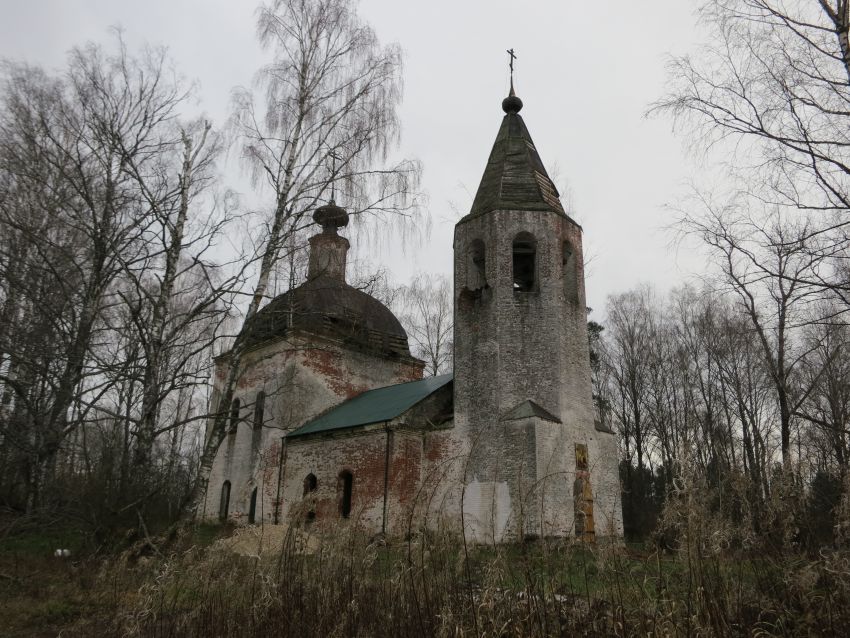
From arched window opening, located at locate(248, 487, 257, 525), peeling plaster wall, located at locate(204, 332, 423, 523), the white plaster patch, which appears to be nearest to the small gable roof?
the white plaster patch

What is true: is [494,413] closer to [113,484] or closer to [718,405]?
[113,484]

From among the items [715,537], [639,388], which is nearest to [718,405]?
[639,388]

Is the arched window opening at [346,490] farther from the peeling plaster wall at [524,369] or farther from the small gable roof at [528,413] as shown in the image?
the small gable roof at [528,413]

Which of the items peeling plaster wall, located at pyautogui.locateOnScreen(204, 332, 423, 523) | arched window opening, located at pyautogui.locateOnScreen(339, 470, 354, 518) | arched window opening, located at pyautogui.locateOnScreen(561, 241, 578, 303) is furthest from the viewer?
peeling plaster wall, located at pyautogui.locateOnScreen(204, 332, 423, 523)

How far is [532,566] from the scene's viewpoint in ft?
14.6

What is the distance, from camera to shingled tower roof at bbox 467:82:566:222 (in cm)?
1550

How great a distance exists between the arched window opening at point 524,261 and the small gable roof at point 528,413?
3.00 m

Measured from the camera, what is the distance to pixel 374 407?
56.8 feet

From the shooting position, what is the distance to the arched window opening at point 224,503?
20.3 metres

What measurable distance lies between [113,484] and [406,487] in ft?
22.1

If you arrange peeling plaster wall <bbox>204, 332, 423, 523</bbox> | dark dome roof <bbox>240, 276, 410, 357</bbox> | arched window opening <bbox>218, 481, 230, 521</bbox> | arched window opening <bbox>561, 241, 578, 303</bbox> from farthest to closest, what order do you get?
arched window opening <bbox>218, 481, 230, 521</bbox>, peeling plaster wall <bbox>204, 332, 423, 523</bbox>, dark dome roof <bbox>240, 276, 410, 357</bbox>, arched window opening <bbox>561, 241, 578, 303</bbox>

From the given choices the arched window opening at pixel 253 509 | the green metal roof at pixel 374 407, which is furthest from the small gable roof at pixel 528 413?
the arched window opening at pixel 253 509

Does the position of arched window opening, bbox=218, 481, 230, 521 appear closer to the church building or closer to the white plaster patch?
the church building

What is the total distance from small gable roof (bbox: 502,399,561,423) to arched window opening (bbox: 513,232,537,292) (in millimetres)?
2998
